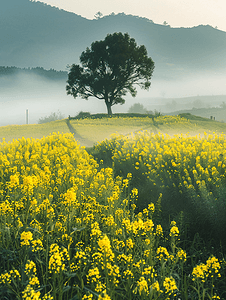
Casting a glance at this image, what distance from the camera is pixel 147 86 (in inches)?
1658

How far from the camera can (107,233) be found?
390 cm

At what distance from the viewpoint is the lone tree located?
41250 mm

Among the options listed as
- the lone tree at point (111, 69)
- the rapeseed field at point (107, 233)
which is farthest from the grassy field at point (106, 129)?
the lone tree at point (111, 69)

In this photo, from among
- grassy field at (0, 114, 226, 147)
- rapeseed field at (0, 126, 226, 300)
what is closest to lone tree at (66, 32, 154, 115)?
grassy field at (0, 114, 226, 147)

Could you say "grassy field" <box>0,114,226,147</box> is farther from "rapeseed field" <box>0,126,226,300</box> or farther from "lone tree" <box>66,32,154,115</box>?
"lone tree" <box>66,32,154,115</box>

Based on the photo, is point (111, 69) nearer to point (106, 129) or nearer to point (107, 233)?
point (106, 129)

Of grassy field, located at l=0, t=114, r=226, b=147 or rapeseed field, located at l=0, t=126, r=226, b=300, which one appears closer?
rapeseed field, located at l=0, t=126, r=226, b=300

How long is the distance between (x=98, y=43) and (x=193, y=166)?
39084 mm

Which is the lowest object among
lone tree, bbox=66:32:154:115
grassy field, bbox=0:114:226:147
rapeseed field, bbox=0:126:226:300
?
rapeseed field, bbox=0:126:226:300

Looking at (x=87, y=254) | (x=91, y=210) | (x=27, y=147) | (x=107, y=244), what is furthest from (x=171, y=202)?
(x=27, y=147)

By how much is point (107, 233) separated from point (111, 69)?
1657 inches

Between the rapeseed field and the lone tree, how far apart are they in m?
33.9

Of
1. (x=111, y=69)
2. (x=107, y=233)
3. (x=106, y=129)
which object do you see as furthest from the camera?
(x=111, y=69)

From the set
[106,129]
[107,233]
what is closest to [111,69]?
[106,129]
